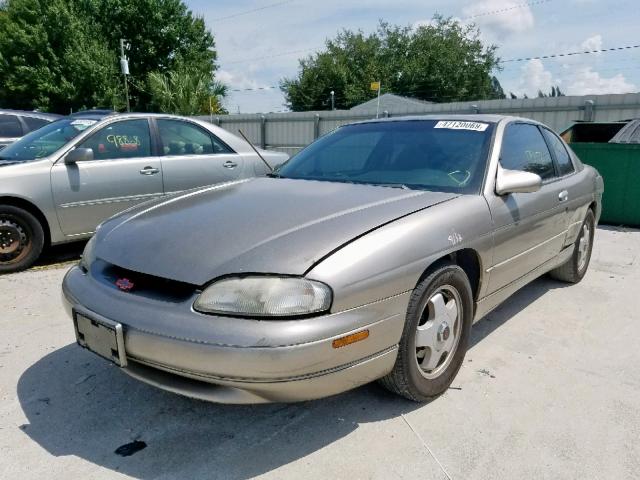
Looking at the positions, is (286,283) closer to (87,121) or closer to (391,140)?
(391,140)

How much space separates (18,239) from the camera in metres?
4.44

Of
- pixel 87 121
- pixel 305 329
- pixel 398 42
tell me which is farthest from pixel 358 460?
pixel 398 42

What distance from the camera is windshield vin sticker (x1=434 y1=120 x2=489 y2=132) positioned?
10.0 feet

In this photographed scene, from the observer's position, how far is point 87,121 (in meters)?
4.97

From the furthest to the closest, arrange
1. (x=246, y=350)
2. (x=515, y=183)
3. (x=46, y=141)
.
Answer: (x=46, y=141) → (x=515, y=183) → (x=246, y=350)

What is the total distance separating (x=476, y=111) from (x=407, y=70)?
4094 centimetres

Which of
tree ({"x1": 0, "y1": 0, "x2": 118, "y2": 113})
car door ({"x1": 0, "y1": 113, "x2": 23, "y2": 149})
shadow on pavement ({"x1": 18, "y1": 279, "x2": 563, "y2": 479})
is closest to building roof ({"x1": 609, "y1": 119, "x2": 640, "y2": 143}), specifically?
shadow on pavement ({"x1": 18, "y1": 279, "x2": 563, "y2": 479})

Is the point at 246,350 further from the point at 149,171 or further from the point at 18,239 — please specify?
the point at 149,171

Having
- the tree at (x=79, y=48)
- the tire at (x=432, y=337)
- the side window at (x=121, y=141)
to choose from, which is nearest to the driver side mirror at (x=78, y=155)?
the side window at (x=121, y=141)

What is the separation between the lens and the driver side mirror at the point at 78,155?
4.45 metres

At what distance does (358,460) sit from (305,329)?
2.15ft

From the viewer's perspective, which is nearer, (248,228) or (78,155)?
(248,228)

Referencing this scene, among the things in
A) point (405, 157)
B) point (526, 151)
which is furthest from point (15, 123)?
point (526, 151)

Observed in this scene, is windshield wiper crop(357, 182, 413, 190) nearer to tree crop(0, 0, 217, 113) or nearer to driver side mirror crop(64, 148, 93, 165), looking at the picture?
driver side mirror crop(64, 148, 93, 165)
